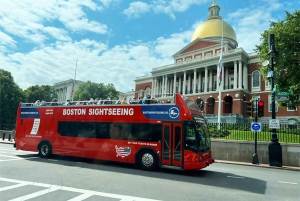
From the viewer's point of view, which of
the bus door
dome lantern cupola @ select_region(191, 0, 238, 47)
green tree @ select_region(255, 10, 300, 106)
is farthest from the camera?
dome lantern cupola @ select_region(191, 0, 238, 47)

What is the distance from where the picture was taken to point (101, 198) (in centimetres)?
629

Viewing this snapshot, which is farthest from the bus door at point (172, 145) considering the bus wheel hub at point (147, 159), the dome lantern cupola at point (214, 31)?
the dome lantern cupola at point (214, 31)

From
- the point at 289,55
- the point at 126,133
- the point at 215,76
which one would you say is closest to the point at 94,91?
the point at 215,76

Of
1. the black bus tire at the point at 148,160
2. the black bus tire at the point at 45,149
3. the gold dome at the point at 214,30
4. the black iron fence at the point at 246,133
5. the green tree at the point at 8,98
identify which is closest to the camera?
the black bus tire at the point at 148,160

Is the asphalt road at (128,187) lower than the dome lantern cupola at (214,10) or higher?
lower

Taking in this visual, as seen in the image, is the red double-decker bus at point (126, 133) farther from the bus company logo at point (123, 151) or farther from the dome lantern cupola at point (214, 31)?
the dome lantern cupola at point (214, 31)

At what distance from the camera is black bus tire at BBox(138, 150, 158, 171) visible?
11.1 m

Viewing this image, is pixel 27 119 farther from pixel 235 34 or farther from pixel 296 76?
pixel 235 34

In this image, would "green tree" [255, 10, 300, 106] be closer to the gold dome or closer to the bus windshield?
the bus windshield

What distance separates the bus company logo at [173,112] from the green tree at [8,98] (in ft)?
164

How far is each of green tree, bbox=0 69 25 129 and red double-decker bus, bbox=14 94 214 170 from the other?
136 ft

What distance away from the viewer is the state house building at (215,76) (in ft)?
162

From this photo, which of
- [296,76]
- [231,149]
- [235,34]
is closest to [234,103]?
[235,34]

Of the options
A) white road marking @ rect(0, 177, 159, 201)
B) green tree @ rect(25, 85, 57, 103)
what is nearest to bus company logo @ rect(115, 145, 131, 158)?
white road marking @ rect(0, 177, 159, 201)
